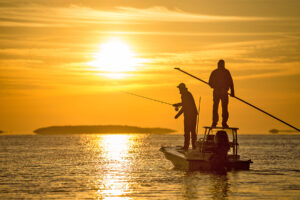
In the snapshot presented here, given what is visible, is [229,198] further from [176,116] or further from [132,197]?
[176,116]

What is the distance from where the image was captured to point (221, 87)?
83.3ft

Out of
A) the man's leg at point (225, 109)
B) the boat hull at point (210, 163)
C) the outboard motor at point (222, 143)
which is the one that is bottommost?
the boat hull at point (210, 163)

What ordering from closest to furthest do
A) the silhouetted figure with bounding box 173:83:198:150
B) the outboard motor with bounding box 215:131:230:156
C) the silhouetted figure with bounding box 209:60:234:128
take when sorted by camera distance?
the outboard motor with bounding box 215:131:230:156 < the silhouetted figure with bounding box 209:60:234:128 < the silhouetted figure with bounding box 173:83:198:150

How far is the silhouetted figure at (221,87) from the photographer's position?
25.3 m

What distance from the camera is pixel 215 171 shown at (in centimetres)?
2625

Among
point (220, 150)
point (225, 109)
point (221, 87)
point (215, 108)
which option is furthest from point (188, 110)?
point (220, 150)

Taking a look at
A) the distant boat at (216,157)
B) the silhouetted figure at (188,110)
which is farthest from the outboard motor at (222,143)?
the silhouetted figure at (188,110)

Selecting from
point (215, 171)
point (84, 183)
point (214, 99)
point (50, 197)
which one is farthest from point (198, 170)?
point (50, 197)

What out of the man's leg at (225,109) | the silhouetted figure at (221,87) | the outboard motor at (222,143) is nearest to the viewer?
the outboard motor at (222,143)

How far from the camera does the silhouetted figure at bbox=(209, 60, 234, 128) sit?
2531cm

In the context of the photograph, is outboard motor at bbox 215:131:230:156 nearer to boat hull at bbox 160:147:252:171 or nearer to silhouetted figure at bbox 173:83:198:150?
boat hull at bbox 160:147:252:171

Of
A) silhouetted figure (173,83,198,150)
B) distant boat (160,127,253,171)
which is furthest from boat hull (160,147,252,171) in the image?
silhouetted figure (173,83,198,150)

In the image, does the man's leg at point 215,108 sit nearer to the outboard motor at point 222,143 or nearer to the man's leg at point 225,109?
the man's leg at point 225,109

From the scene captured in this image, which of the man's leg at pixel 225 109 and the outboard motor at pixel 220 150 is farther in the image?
the man's leg at pixel 225 109
